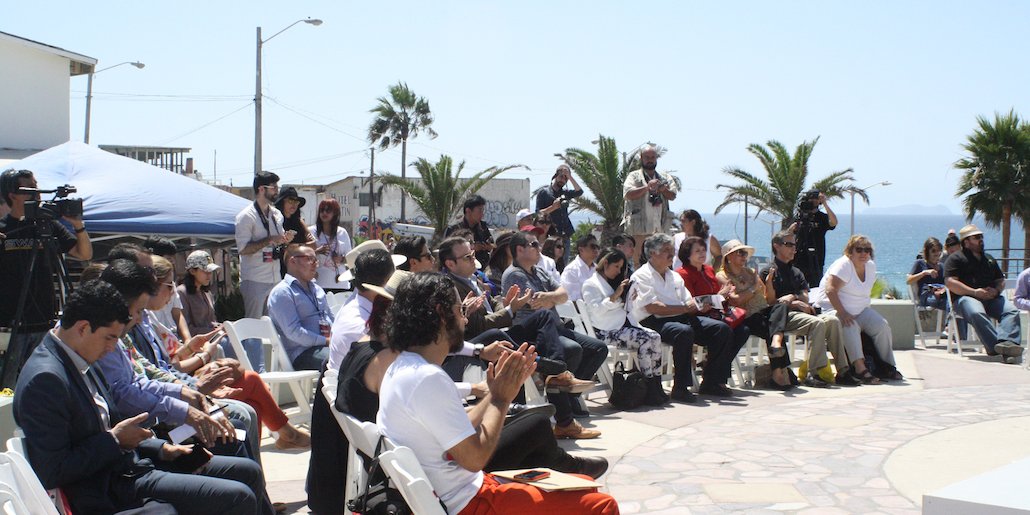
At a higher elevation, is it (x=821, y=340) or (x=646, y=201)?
(x=646, y=201)

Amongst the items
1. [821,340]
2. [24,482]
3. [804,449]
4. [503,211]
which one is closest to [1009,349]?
[821,340]

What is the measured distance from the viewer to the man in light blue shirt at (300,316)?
7.46m

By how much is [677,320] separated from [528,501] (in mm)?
5678

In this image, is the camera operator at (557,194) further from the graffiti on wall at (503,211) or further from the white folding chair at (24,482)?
the graffiti on wall at (503,211)

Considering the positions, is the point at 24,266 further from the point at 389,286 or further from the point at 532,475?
the point at 532,475

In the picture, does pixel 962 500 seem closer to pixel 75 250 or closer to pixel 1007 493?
pixel 1007 493

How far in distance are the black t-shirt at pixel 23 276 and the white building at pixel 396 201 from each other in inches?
2094

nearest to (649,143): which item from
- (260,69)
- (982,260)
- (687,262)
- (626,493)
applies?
(687,262)

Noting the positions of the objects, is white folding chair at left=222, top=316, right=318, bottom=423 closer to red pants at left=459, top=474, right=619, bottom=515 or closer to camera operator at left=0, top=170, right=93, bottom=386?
camera operator at left=0, top=170, right=93, bottom=386

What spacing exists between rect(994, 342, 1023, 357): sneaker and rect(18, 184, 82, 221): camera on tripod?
9.75 meters

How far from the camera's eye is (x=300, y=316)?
7.53 meters

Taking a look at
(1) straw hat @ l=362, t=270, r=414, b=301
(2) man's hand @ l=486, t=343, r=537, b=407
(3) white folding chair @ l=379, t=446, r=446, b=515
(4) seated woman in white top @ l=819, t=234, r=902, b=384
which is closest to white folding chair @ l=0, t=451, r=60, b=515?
(3) white folding chair @ l=379, t=446, r=446, b=515

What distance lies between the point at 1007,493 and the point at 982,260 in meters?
9.51

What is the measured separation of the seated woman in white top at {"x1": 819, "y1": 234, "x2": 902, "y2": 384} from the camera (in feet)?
33.4
